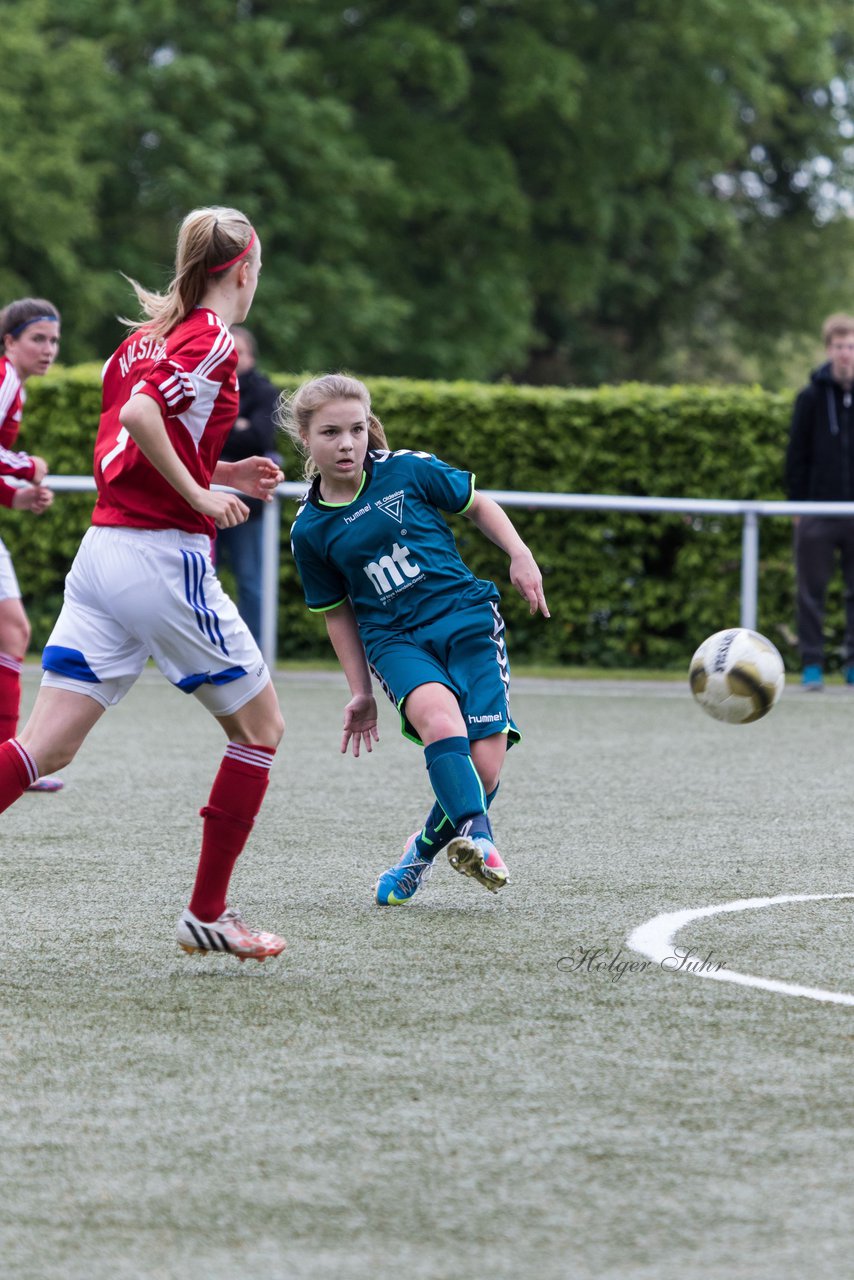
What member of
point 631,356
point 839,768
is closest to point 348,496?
point 839,768

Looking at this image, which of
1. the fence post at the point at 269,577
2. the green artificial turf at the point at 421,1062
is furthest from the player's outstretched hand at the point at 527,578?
the fence post at the point at 269,577

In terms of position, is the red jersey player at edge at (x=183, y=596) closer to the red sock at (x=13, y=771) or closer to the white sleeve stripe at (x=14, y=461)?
the red sock at (x=13, y=771)

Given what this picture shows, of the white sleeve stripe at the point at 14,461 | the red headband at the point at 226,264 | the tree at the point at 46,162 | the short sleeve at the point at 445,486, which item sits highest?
the tree at the point at 46,162

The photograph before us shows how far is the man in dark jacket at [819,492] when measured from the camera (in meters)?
13.1

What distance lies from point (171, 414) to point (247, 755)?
0.87 meters

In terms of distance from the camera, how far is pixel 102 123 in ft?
92.6

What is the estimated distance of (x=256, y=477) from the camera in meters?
4.96

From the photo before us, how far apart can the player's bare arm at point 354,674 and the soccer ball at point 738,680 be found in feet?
3.88

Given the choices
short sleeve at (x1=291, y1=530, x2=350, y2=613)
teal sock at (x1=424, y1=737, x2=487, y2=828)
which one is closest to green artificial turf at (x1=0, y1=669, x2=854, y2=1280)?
teal sock at (x1=424, y1=737, x2=487, y2=828)

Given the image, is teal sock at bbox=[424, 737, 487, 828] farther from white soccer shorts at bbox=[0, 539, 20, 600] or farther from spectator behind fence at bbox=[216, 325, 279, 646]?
spectator behind fence at bbox=[216, 325, 279, 646]

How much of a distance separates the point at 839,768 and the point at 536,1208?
21.5ft

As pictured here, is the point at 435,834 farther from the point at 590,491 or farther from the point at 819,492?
the point at 590,491

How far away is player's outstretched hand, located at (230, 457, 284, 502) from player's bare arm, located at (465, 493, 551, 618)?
0.76 metres
